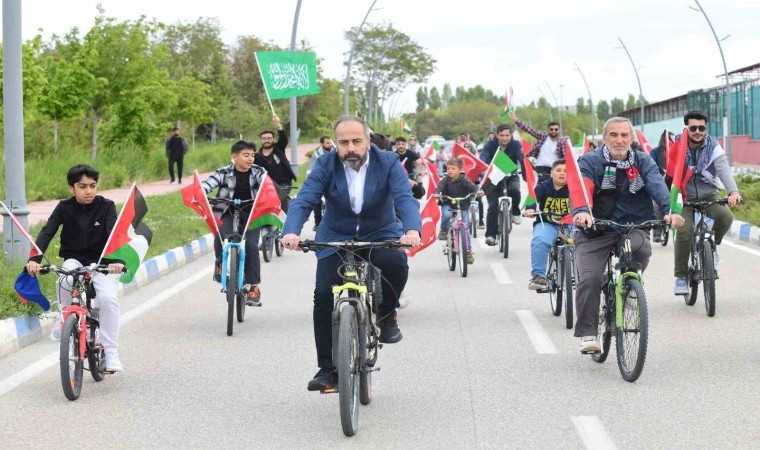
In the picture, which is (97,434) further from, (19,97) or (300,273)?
(300,273)

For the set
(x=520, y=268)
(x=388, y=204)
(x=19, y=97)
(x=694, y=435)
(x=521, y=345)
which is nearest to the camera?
(x=694, y=435)

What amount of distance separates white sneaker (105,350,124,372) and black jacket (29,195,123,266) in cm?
61

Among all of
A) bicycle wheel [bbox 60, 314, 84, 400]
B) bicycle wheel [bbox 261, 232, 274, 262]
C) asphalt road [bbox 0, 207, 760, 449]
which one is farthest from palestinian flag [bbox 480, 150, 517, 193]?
bicycle wheel [bbox 60, 314, 84, 400]

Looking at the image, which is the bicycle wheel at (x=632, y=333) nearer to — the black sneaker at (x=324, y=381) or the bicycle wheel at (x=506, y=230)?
the black sneaker at (x=324, y=381)

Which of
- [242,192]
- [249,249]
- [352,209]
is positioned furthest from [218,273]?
[352,209]

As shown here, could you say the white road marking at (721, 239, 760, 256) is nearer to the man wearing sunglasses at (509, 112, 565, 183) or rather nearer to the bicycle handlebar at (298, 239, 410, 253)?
the man wearing sunglasses at (509, 112, 565, 183)

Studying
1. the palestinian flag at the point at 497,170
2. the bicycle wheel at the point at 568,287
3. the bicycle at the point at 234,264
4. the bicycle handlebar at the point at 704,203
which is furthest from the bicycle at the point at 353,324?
the palestinian flag at the point at 497,170

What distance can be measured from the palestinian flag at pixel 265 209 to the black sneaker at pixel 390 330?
377 centimetres

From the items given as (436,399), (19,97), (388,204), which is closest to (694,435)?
(436,399)

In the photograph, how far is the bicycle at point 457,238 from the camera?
13.9m

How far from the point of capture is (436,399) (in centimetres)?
713

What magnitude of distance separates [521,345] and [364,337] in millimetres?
2888

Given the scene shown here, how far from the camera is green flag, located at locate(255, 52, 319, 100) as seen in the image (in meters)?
22.8

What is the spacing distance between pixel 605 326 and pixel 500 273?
6224 mm
